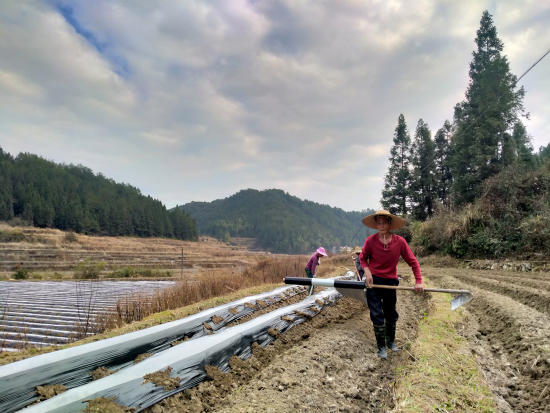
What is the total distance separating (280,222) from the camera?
136 m

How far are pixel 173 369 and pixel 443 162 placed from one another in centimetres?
2890

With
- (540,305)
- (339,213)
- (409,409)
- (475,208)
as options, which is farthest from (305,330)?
(339,213)

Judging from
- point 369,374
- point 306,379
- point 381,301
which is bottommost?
point 369,374

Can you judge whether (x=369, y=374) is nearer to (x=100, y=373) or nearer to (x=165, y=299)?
(x=100, y=373)

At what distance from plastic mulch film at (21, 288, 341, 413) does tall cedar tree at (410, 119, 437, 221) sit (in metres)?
24.8

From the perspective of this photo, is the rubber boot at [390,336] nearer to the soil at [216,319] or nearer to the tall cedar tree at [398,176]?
the soil at [216,319]

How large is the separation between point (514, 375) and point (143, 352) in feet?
12.8

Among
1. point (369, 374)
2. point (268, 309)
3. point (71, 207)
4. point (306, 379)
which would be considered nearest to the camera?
point (306, 379)

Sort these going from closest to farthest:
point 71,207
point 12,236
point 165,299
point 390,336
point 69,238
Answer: point 390,336
point 165,299
point 12,236
point 69,238
point 71,207

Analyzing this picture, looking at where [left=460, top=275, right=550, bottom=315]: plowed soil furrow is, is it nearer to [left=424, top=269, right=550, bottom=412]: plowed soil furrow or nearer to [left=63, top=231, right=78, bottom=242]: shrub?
[left=424, top=269, right=550, bottom=412]: plowed soil furrow

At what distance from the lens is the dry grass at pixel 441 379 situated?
2433 millimetres

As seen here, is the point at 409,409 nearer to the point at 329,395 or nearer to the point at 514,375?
the point at 329,395

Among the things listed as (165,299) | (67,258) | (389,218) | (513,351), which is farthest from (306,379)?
(67,258)

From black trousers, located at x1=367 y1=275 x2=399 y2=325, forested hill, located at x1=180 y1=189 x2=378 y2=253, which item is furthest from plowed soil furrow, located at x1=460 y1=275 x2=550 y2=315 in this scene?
forested hill, located at x1=180 y1=189 x2=378 y2=253
